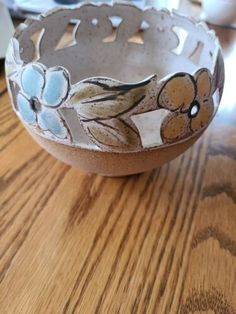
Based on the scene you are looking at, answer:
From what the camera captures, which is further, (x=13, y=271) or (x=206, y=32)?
(x=206, y=32)

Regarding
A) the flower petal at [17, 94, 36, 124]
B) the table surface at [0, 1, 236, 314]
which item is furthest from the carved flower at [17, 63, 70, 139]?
the table surface at [0, 1, 236, 314]

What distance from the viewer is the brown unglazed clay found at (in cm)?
34

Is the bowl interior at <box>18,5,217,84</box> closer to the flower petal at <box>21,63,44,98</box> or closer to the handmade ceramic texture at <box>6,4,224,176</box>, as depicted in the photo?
the handmade ceramic texture at <box>6,4,224,176</box>

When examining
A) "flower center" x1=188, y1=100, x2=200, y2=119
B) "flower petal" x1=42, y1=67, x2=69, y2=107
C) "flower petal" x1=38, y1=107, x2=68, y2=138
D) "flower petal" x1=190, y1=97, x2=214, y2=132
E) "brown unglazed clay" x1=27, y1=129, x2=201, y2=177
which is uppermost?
"flower petal" x1=42, y1=67, x2=69, y2=107

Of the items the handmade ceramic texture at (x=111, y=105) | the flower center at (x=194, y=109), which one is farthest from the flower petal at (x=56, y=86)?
the flower center at (x=194, y=109)

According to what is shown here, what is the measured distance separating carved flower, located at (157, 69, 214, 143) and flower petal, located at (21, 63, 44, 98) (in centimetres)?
10

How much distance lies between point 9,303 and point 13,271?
3 centimetres

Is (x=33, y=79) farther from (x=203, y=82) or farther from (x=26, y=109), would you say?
(x=203, y=82)

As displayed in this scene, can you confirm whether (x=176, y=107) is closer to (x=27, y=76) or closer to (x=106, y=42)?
(x=27, y=76)

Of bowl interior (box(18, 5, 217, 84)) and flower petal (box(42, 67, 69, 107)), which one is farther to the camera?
bowl interior (box(18, 5, 217, 84))

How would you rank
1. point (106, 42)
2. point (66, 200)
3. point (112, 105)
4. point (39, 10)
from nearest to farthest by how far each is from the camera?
point (112, 105)
point (66, 200)
point (106, 42)
point (39, 10)

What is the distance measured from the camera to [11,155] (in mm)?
461

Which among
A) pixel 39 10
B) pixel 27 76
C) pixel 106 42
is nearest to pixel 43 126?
pixel 27 76

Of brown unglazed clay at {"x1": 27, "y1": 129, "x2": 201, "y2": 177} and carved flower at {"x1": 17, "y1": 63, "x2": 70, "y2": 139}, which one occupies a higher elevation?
carved flower at {"x1": 17, "y1": 63, "x2": 70, "y2": 139}
